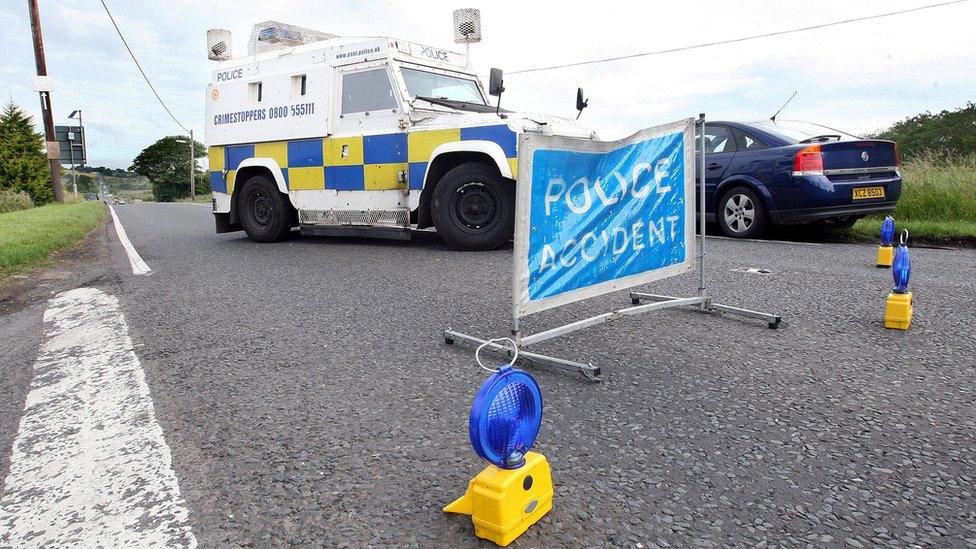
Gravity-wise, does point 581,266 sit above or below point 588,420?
above

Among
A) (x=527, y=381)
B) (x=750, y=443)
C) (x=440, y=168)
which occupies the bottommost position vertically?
(x=750, y=443)

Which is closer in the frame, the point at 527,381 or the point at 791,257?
the point at 527,381

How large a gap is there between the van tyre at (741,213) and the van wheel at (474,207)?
307 cm

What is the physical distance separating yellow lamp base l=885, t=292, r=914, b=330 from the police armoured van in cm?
363

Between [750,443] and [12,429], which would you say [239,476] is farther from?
[750,443]

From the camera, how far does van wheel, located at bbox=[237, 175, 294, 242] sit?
916cm

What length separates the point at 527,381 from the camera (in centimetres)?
189

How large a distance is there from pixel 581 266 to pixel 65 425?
243 cm

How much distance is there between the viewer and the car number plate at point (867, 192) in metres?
7.68

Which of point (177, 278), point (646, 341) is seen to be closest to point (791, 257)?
point (646, 341)

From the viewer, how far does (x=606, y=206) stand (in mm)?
3586

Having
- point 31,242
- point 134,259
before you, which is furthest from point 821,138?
point 31,242

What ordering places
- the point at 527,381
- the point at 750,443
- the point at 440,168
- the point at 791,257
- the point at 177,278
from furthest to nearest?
the point at 440,168 → the point at 791,257 → the point at 177,278 → the point at 750,443 → the point at 527,381

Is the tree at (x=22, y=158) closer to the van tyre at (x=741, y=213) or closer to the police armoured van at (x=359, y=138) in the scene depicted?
the police armoured van at (x=359, y=138)
